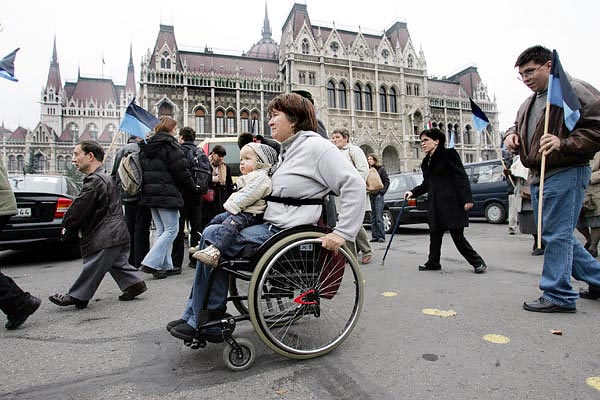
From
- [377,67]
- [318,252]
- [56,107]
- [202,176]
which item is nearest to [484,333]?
[318,252]

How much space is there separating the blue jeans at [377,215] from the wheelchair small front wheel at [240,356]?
18.6ft

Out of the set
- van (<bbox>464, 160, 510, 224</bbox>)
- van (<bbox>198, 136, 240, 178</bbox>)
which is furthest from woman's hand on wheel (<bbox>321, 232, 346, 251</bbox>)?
→ van (<bbox>464, 160, 510, 224</bbox>)

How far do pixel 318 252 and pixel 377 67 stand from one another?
44.3 meters

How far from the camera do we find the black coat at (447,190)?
4574mm

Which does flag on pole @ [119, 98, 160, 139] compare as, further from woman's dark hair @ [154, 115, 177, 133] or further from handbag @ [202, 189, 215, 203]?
handbag @ [202, 189, 215, 203]

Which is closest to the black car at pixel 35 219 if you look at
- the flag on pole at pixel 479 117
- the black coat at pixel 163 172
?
the black coat at pixel 163 172

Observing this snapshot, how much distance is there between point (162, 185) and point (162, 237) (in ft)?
2.20

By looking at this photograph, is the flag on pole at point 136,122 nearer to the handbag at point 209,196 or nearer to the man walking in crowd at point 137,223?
the man walking in crowd at point 137,223

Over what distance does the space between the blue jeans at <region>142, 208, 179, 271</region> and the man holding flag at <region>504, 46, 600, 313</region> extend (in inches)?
155

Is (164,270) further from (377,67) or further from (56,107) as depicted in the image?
(56,107)

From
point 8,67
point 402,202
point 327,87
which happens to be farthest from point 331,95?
point 8,67

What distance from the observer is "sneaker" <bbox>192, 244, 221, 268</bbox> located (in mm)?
1919

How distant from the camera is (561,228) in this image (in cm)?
288

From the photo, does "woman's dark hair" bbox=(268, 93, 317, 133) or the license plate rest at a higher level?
"woman's dark hair" bbox=(268, 93, 317, 133)
